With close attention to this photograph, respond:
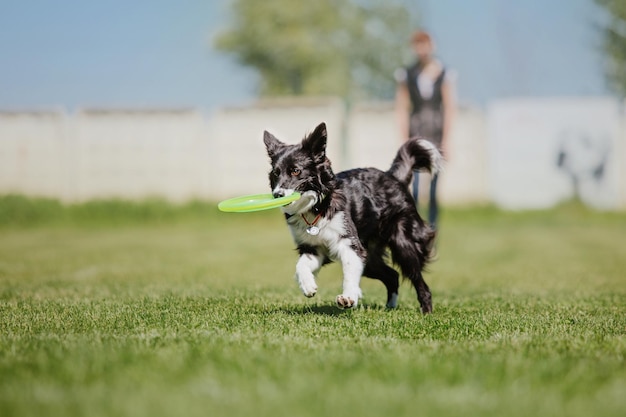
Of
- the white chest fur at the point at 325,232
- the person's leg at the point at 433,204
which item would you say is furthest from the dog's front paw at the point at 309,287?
the person's leg at the point at 433,204

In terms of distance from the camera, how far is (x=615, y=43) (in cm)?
3092

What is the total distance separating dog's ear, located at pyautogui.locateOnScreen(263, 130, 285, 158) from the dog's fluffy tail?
116 cm

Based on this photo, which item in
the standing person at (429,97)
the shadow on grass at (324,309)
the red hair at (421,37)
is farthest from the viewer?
the standing person at (429,97)

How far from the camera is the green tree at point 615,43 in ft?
100

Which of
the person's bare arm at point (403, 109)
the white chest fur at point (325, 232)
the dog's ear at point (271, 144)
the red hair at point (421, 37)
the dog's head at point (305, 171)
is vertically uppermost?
the red hair at point (421, 37)

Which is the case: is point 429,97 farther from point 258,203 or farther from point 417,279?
point 258,203

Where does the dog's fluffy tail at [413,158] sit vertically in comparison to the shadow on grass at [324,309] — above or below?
above

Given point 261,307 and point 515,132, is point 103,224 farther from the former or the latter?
point 261,307

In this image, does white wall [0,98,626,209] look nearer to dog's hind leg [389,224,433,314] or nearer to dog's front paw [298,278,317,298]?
dog's hind leg [389,224,433,314]

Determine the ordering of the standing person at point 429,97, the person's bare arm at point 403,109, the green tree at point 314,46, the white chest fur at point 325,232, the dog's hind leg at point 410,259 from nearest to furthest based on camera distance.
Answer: the white chest fur at point 325,232 < the dog's hind leg at point 410,259 < the standing person at point 429,97 < the person's bare arm at point 403,109 < the green tree at point 314,46

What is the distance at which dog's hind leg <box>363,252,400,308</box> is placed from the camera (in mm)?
6930

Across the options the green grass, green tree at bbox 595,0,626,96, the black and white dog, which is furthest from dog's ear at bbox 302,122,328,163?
green tree at bbox 595,0,626,96

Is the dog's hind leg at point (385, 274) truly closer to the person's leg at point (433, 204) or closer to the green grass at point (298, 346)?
the green grass at point (298, 346)

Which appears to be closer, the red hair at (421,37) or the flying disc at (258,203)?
the flying disc at (258,203)
